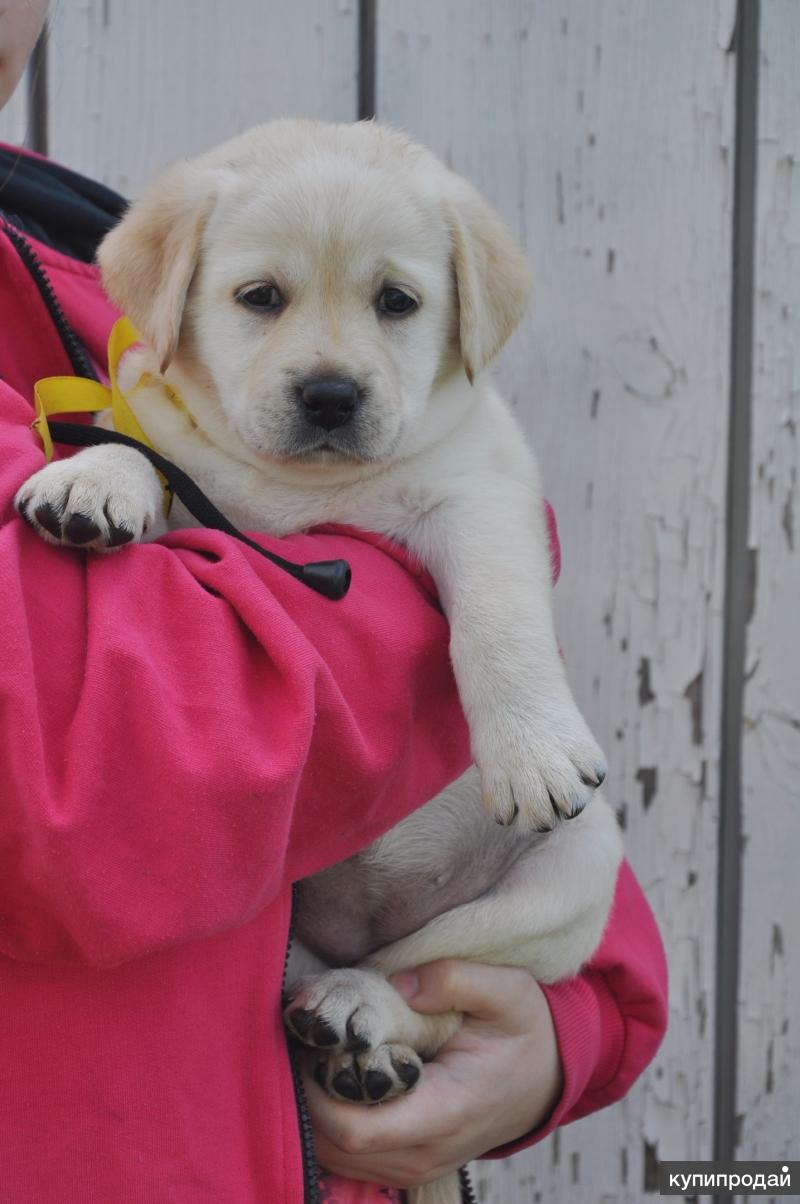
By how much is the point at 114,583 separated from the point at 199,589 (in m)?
0.09

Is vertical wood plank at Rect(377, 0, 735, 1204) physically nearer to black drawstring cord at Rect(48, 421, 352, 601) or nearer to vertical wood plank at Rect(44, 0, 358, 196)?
vertical wood plank at Rect(44, 0, 358, 196)

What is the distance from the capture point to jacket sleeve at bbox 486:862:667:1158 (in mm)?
1751

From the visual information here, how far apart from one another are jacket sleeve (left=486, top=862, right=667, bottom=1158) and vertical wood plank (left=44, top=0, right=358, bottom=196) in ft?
5.63

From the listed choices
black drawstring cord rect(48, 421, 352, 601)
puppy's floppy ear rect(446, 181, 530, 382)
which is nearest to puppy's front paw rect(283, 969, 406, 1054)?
black drawstring cord rect(48, 421, 352, 601)

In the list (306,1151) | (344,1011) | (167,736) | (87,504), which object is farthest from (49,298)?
(306,1151)

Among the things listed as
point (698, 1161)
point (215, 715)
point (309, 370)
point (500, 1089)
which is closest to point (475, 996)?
point (500, 1089)

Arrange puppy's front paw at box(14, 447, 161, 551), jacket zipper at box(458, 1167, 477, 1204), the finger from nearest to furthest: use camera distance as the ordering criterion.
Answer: puppy's front paw at box(14, 447, 161, 551) → the finger → jacket zipper at box(458, 1167, 477, 1204)

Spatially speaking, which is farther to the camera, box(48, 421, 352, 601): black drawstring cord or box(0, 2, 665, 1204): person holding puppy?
box(48, 421, 352, 601): black drawstring cord

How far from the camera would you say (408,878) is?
5.80 feet

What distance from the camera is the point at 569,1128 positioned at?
2.54 meters

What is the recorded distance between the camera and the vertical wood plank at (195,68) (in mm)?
2424

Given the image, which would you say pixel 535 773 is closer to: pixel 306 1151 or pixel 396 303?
pixel 306 1151

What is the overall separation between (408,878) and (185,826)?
725mm

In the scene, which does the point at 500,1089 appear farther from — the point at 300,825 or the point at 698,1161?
the point at 698,1161
